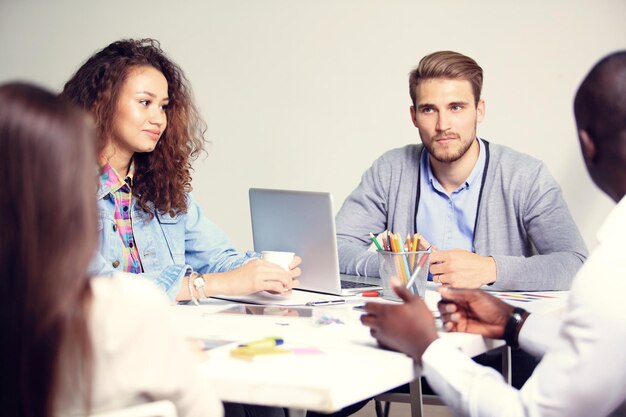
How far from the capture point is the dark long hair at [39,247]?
94 centimetres

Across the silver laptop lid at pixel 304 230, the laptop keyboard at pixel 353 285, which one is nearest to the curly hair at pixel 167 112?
the silver laptop lid at pixel 304 230

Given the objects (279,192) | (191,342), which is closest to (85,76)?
(279,192)

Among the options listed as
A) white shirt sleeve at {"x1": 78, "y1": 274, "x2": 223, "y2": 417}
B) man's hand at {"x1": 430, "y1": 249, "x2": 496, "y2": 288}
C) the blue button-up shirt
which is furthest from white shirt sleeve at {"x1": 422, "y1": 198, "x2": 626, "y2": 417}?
the blue button-up shirt

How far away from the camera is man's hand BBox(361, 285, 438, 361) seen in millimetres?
1396

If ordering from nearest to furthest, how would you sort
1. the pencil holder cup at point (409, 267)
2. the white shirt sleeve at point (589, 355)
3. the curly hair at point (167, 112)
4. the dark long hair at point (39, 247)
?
the dark long hair at point (39, 247) → the white shirt sleeve at point (589, 355) → the pencil holder cup at point (409, 267) → the curly hair at point (167, 112)

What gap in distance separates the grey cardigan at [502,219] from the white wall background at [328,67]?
0.82 m

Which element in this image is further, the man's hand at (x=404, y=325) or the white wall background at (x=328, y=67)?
the white wall background at (x=328, y=67)

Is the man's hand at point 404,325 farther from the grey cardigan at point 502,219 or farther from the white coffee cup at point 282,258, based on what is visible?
the grey cardigan at point 502,219

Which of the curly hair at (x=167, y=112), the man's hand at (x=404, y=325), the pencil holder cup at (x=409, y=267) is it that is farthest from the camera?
the curly hair at (x=167, y=112)

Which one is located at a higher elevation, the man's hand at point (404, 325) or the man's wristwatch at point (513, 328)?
the man's hand at point (404, 325)

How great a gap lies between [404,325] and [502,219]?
1255mm

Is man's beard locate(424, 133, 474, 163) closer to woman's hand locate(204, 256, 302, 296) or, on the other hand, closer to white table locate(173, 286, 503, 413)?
woman's hand locate(204, 256, 302, 296)

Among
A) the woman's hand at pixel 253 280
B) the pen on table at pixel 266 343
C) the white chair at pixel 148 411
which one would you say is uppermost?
the woman's hand at pixel 253 280

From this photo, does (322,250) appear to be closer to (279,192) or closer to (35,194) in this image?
(279,192)
